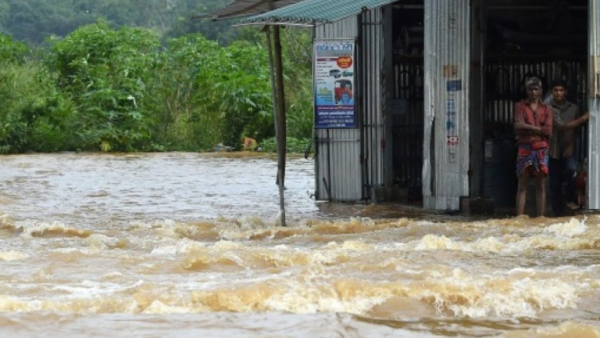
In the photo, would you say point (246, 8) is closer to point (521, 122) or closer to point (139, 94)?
point (521, 122)

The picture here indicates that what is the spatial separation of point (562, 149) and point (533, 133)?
2.72 feet

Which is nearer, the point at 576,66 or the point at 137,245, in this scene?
the point at 137,245

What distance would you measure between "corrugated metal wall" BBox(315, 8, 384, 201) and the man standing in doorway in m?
2.76

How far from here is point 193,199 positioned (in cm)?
1725

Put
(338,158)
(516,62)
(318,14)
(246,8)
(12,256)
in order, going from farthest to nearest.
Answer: (246,8) → (338,158) → (516,62) → (318,14) → (12,256)

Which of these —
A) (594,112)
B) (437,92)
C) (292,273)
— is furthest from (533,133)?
(292,273)

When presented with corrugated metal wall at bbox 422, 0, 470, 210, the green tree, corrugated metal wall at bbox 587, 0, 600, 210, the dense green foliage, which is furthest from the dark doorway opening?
the green tree

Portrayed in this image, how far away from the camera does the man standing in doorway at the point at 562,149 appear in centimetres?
1347

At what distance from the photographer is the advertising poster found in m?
15.8

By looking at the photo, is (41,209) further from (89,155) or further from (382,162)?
(89,155)

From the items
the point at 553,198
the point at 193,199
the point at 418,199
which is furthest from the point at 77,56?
the point at 553,198

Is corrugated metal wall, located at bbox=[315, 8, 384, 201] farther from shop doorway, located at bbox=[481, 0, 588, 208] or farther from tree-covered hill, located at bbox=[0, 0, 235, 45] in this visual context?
tree-covered hill, located at bbox=[0, 0, 235, 45]

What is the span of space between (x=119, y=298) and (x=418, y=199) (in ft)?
26.5

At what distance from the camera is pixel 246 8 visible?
18.0 meters
